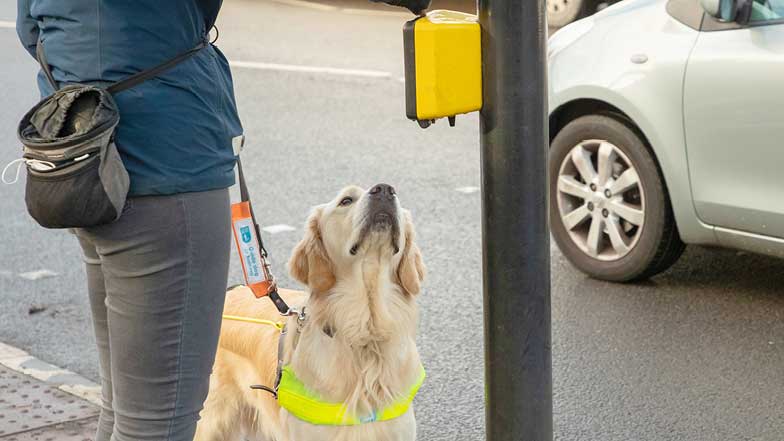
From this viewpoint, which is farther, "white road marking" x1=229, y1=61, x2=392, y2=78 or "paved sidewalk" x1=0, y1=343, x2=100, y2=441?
"white road marking" x1=229, y1=61, x2=392, y2=78

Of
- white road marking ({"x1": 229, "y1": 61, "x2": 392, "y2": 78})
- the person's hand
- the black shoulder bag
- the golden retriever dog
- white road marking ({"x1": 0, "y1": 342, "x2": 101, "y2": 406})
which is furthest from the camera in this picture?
white road marking ({"x1": 229, "y1": 61, "x2": 392, "y2": 78})

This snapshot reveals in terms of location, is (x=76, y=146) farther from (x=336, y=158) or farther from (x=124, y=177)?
(x=336, y=158)

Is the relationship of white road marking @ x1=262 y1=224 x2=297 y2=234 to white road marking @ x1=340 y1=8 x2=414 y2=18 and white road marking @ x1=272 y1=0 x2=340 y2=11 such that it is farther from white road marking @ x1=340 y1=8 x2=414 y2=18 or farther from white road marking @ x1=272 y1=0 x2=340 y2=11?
white road marking @ x1=272 y1=0 x2=340 y2=11

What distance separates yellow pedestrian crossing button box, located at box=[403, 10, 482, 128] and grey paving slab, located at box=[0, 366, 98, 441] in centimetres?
225

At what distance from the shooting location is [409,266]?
350 centimetres

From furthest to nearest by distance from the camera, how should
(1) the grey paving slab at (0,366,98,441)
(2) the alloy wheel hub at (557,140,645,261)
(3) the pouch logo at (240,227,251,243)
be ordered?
(2) the alloy wheel hub at (557,140,645,261), (1) the grey paving slab at (0,366,98,441), (3) the pouch logo at (240,227,251,243)

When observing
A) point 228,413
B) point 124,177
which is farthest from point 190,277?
point 228,413

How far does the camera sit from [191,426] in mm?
2729

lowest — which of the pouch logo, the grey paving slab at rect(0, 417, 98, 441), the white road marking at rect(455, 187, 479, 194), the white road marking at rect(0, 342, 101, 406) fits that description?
the white road marking at rect(455, 187, 479, 194)

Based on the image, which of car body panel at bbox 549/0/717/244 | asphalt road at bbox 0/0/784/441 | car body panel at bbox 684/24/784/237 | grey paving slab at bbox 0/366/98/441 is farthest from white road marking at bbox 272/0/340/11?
grey paving slab at bbox 0/366/98/441

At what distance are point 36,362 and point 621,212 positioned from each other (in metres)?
2.80

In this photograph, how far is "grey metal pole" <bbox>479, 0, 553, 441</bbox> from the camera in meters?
2.65

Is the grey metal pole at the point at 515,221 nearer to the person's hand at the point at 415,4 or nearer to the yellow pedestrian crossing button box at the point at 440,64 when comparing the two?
the yellow pedestrian crossing button box at the point at 440,64

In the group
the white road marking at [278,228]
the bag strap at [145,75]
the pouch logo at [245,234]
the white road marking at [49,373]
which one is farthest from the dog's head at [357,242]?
the white road marking at [278,228]
